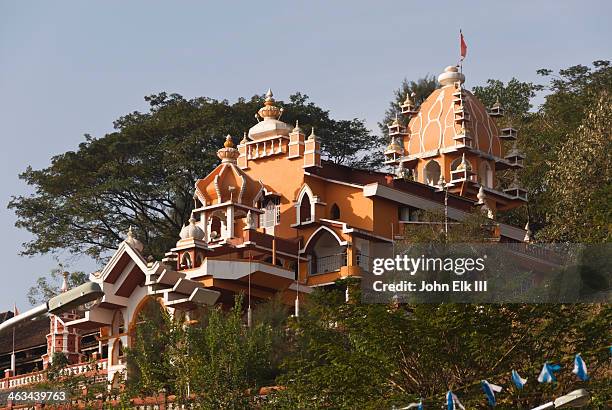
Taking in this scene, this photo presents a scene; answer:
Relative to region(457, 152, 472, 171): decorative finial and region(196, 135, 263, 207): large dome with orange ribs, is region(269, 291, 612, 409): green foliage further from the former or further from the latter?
region(457, 152, 472, 171): decorative finial

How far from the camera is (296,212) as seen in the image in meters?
49.4

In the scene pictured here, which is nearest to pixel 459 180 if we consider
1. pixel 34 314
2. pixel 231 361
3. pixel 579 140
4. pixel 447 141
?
pixel 447 141

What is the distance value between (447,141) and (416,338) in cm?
2657

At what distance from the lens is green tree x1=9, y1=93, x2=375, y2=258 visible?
59.7 meters

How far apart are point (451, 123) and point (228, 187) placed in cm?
1031

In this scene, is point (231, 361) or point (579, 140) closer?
point (231, 361)

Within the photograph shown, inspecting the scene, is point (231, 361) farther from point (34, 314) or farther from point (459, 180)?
point (459, 180)

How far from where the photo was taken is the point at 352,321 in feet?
95.8

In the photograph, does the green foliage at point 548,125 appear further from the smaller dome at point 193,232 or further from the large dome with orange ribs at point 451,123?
the smaller dome at point 193,232

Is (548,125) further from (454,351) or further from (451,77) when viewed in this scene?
(454,351)

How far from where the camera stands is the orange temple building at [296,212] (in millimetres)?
44438

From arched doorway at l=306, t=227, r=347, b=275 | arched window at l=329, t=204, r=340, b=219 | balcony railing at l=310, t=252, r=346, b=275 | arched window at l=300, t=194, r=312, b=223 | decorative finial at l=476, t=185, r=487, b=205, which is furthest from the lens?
decorative finial at l=476, t=185, r=487, b=205

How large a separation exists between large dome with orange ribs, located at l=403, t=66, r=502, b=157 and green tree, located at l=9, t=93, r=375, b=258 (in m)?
8.74

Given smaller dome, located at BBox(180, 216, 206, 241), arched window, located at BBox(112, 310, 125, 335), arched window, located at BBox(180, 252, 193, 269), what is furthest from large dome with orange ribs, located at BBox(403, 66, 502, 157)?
arched window, located at BBox(112, 310, 125, 335)
